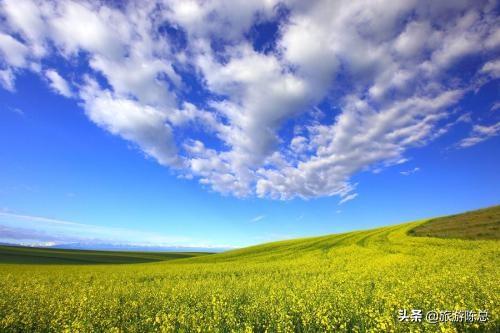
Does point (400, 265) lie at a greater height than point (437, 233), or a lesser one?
lesser

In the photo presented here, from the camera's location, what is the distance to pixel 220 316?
27.4 feet

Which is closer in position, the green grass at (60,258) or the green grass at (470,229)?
the green grass at (470,229)

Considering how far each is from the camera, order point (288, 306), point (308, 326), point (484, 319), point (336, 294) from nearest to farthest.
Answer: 1. point (484, 319)
2. point (308, 326)
3. point (288, 306)
4. point (336, 294)

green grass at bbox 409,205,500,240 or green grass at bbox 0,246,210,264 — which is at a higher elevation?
green grass at bbox 409,205,500,240

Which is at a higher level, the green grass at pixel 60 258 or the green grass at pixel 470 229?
the green grass at pixel 470 229

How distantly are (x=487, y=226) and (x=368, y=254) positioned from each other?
17.9 meters

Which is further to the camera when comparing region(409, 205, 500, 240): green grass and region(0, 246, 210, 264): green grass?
region(0, 246, 210, 264): green grass

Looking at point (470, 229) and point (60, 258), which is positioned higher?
point (470, 229)

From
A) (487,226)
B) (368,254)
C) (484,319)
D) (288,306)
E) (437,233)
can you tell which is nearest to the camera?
(484,319)

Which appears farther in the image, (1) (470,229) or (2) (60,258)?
(2) (60,258)

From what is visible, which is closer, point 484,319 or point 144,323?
point 484,319

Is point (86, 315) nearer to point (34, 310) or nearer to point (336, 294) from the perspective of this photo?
point (34, 310)

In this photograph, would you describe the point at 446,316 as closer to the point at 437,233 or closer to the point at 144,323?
the point at 144,323

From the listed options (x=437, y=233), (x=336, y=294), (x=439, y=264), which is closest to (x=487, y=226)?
(x=437, y=233)
